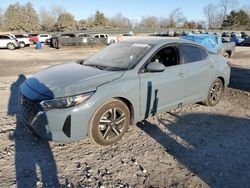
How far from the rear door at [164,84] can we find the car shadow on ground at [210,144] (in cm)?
41

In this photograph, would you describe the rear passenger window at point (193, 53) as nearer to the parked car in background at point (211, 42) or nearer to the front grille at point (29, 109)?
the front grille at point (29, 109)

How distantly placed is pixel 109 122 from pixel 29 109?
1.20 meters

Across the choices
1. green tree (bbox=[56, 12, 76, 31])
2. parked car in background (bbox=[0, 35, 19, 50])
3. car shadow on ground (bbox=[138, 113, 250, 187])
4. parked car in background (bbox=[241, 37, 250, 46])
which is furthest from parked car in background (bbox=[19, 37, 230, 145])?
green tree (bbox=[56, 12, 76, 31])

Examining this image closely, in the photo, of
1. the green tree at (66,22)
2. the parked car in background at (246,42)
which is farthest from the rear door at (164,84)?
the green tree at (66,22)

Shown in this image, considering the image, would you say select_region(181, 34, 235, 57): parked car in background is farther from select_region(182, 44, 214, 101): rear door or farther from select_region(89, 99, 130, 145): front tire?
select_region(89, 99, 130, 145): front tire

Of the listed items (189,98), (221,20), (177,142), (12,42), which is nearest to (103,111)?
(177,142)

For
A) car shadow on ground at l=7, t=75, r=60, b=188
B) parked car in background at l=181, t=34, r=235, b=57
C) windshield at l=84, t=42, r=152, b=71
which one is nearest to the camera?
car shadow on ground at l=7, t=75, r=60, b=188

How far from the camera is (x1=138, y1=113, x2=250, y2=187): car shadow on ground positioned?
365 cm

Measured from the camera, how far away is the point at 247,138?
188 inches

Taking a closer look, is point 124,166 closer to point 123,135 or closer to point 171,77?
point 123,135

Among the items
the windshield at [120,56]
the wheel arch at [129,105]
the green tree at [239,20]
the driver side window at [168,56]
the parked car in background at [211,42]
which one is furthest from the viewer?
the green tree at [239,20]

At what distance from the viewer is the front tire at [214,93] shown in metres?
6.20

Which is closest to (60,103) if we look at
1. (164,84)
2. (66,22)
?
(164,84)

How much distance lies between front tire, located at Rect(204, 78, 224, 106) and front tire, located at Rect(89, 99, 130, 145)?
2501 mm
